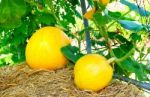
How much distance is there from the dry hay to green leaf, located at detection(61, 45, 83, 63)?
Answer: 1.4 inches

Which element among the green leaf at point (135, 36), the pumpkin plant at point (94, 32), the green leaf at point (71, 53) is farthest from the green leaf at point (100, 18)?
the green leaf at point (135, 36)

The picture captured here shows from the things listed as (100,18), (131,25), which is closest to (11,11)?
(100,18)

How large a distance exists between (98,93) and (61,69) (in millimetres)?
135

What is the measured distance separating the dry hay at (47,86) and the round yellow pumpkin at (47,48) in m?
0.02

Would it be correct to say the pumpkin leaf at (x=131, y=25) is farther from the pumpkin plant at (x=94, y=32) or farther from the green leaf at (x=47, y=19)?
the green leaf at (x=47, y=19)

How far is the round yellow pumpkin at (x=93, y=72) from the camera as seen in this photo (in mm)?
925

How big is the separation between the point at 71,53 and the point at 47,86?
0.10 metres

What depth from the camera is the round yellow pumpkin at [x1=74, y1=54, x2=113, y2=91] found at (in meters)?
0.93

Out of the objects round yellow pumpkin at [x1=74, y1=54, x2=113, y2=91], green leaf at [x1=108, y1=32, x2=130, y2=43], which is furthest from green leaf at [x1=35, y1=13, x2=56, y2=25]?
round yellow pumpkin at [x1=74, y1=54, x2=113, y2=91]

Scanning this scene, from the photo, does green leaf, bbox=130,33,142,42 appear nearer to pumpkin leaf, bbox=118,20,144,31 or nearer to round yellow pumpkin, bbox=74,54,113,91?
pumpkin leaf, bbox=118,20,144,31

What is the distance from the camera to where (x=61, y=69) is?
1.04 m

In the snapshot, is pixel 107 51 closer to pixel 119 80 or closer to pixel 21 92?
pixel 119 80

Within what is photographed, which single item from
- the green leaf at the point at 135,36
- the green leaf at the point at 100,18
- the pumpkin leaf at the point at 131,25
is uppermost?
the green leaf at the point at 100,18

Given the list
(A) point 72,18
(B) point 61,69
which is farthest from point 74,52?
(A) point 72,18
